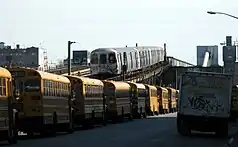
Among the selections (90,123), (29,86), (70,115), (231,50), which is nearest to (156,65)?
(231,50)

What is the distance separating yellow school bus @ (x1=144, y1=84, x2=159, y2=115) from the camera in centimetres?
6812

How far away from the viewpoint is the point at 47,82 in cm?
3083

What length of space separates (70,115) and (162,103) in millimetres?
44828

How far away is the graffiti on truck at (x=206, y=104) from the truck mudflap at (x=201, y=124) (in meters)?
0.48

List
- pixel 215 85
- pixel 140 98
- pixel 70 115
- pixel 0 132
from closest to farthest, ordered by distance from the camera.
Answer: pixel 0 132, pixel 215 85, pixel 70 115, pixel 140 98

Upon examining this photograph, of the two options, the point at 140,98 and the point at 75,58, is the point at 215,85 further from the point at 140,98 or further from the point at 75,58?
the point at 75,58

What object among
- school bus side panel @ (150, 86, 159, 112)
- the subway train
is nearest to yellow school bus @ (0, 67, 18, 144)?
the subway train

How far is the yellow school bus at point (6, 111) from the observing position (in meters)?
24.2

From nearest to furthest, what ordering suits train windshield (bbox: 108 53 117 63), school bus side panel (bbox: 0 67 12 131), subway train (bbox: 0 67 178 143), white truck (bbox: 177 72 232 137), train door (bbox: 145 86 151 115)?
school bus side panel (bbox: 0 67 12 131)
subway train (bbox: 0 67 178 143)
white truck (bbox: 177 72 232 137)
train door (bbox: 145 86 151 115)
train windshield (bbox: 108 53 117 63)

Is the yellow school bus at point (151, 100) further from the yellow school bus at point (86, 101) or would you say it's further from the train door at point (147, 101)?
the yellow school bus at point (86, 101)

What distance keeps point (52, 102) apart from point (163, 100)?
163ft

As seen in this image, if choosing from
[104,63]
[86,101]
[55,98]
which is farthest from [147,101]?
[55,98]

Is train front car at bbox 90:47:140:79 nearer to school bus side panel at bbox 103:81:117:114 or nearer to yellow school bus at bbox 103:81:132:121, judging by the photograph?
yellow school bus at bbox 103:81:132:121

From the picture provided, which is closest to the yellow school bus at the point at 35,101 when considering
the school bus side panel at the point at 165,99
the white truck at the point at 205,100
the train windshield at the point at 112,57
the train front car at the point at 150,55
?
the white truck at the point at 205,100
